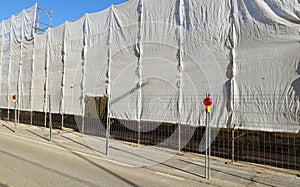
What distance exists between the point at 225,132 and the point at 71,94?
8.09 meters

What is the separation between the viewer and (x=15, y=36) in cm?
1798

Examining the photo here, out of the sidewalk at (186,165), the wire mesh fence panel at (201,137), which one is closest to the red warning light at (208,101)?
the sidewalk at (186,165)

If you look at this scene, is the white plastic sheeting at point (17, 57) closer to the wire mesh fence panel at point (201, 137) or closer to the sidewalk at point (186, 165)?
the wire mesh fence panel at point (201, 137)

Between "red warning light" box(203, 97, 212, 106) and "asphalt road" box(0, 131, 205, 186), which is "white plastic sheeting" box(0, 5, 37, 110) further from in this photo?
"red warning light" box(203, 97, 212, 106)

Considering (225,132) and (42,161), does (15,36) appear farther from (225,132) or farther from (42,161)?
(225,132)

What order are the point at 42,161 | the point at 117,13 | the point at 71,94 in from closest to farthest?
the point at 42,161
the point at 117,13
the point at 71,94

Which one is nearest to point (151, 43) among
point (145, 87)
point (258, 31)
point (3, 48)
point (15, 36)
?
point (145, 87)

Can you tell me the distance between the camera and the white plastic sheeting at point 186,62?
670 centimetres

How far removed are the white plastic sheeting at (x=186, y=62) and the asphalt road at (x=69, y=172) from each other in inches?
116

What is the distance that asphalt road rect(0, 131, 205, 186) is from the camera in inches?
200

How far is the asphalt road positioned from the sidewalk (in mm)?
368

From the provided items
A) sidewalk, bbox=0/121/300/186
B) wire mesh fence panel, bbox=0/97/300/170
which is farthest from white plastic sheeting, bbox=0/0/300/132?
sidewalk, bbox=0/121/300/186

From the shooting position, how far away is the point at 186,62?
8555 mm

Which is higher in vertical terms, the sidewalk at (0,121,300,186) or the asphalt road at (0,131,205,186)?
the asphalt road at (0,131,205,186)
